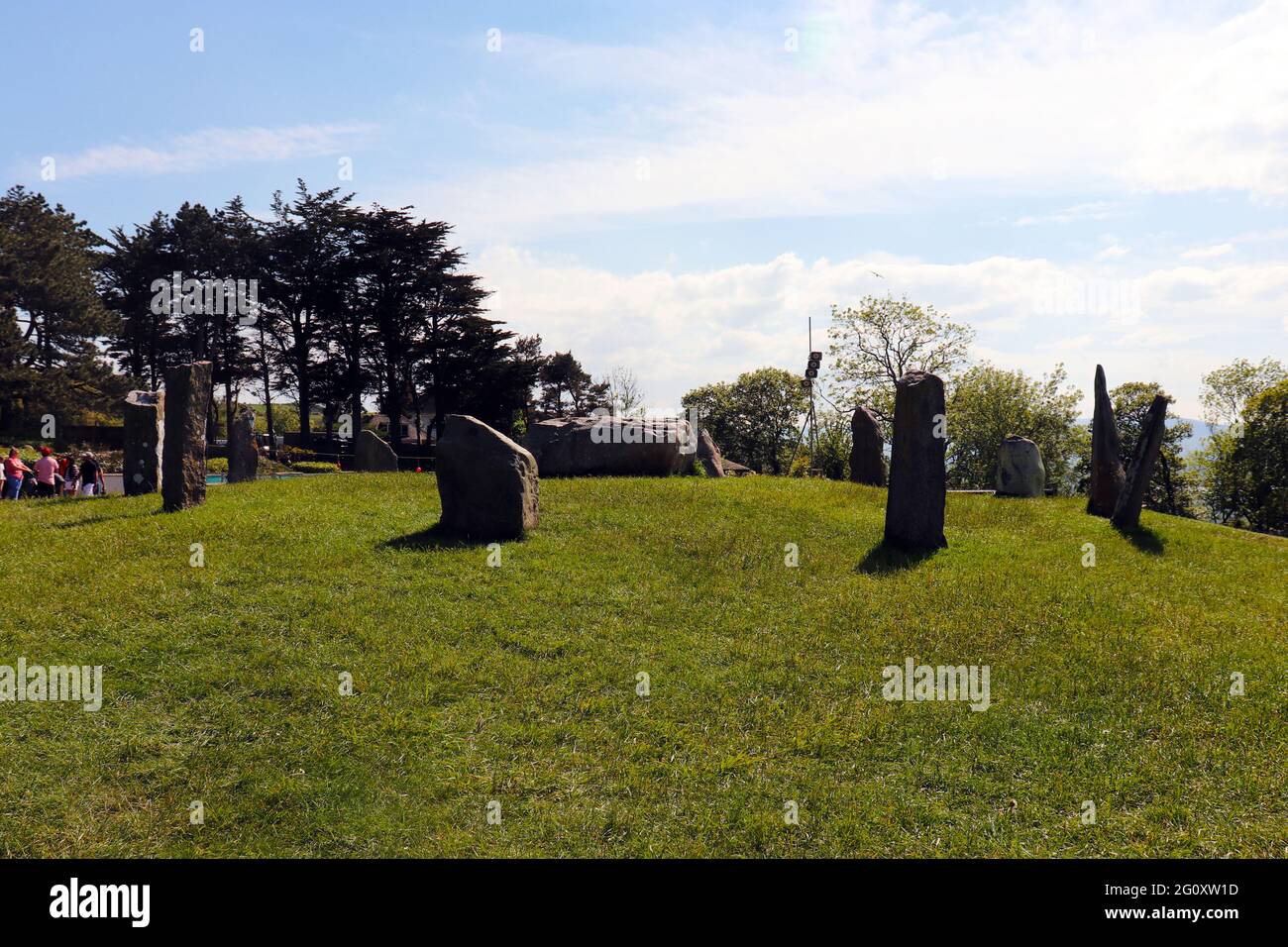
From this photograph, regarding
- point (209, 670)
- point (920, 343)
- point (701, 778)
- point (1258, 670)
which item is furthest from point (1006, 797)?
point (920, 343)

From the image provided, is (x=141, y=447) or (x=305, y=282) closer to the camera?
(x=141, y=447)

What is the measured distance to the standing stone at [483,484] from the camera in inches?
577

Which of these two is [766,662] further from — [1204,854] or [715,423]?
[715,423]

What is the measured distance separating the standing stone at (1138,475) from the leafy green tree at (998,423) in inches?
1457

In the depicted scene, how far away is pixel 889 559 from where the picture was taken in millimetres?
14477

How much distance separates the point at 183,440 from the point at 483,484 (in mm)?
6108

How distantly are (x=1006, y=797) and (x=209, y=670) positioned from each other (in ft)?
29.3

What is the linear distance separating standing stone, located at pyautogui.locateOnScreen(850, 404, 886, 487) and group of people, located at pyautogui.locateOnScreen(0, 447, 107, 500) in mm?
20692

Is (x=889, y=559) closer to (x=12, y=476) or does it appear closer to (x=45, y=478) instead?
(x=45, y=478)

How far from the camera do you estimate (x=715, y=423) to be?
69.5 metres

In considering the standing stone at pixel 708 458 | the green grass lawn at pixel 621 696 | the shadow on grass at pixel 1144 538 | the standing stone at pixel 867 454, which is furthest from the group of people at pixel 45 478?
the shadow on grass at pixel 1144 538

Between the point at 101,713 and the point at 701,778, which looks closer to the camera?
the point at 701,778

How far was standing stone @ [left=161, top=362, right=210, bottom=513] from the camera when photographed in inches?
616

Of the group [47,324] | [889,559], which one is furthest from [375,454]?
[47,324]
